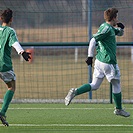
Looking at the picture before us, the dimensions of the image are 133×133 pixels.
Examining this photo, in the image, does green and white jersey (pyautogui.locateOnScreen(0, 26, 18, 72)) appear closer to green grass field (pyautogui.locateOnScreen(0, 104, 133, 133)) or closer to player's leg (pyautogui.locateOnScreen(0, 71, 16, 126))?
player's leg (pyautogui.locateOnScreen(0, 71, 16, 126))

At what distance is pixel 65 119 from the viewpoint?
11.6m

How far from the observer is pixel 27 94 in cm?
1720

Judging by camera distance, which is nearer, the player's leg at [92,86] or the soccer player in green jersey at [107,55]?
the soccer player in green jersey at [107,55]

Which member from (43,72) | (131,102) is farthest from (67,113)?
(43,72)

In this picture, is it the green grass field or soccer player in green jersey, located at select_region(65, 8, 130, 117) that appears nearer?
the green grass field

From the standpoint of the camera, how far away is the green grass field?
34.1ft

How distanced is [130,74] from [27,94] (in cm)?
455

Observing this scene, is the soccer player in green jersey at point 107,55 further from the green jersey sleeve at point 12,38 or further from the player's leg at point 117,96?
the green jersey sleeve at point 12,38

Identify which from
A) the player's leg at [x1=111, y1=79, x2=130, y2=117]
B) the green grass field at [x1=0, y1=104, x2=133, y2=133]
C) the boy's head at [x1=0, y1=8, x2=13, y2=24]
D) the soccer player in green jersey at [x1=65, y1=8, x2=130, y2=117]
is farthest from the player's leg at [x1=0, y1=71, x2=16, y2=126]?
the player's leg at [x1=111, y1=79, x2=130, y2=117]

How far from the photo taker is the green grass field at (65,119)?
10.4 meters

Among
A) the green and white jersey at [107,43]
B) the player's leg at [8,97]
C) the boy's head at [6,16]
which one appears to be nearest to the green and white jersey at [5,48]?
the boy's head at [6,16]

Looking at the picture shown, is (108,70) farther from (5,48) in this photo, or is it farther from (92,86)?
(5,48)

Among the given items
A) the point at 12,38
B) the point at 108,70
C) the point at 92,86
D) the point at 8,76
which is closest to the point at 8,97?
the point at 8,76

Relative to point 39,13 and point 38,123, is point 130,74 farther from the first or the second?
Result: point 38,123
